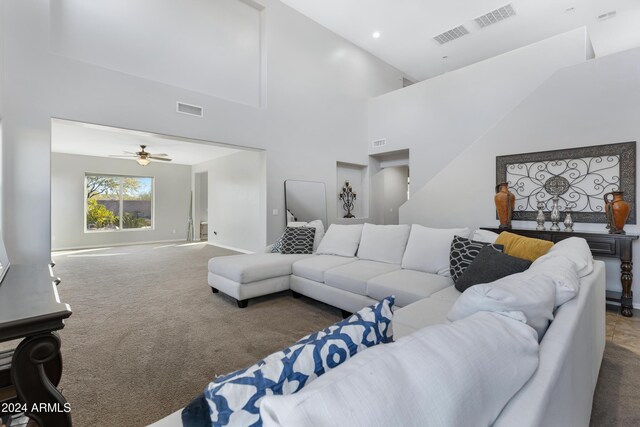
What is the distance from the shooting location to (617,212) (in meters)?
3.10

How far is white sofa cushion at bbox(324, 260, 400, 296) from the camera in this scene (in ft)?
9.12

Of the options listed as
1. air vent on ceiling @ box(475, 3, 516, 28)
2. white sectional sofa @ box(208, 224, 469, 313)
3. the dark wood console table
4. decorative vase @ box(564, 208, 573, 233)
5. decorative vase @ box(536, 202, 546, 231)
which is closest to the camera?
the dark wood console table

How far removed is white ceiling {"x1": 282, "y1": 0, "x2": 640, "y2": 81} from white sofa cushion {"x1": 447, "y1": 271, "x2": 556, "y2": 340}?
564 centimetres

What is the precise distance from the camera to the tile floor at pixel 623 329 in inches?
94.8

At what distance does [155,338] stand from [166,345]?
0.67 feet

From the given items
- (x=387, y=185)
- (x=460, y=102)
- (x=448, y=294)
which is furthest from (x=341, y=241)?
(x=387, y=185)

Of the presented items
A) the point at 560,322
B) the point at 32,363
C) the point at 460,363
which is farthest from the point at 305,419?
the point at 32,363

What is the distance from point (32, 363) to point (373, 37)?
7140 mm

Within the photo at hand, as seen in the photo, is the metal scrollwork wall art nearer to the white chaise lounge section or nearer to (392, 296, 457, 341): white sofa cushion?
(392, 296, 457, 341): white sofa cushion

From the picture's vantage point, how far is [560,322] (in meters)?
1.01

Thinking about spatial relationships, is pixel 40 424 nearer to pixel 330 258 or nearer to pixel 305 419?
pixel 305 419

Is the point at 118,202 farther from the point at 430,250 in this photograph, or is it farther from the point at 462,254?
the point at 462,254

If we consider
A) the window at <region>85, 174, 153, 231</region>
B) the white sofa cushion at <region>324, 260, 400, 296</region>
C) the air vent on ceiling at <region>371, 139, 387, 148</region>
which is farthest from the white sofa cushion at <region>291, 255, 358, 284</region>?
the window at <region>85, 174, 153, 231</region>

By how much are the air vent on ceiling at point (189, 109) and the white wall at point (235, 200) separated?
6.20ft
